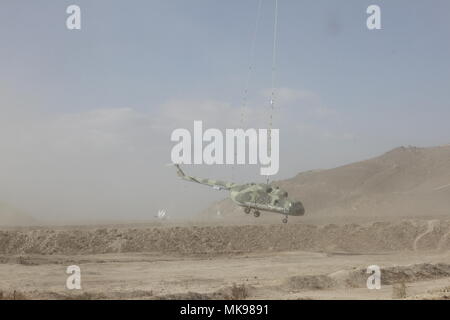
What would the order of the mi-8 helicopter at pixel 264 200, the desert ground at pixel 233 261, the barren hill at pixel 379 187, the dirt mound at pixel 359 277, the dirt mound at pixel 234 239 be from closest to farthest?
1. the desert ground at pixel 233 261
2. the dirt mound at pixel 359 277
3. the mi-8 helicopter at pixel 264 200
4. the dirt mound at pixel 234 239
5. the barren hill at pixel 379 187

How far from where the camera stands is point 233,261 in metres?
34.5

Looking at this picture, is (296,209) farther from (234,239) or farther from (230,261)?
(234,239)

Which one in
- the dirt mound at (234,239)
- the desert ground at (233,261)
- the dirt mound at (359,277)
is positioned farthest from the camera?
the dirt mound at (234,239)

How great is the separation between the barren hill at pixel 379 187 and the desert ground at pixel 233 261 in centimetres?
4383

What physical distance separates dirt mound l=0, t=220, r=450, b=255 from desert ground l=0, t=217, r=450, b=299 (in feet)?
0.25

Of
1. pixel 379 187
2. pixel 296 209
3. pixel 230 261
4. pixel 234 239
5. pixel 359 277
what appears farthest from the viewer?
pixel 379 187

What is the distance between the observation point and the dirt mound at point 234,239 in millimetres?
38562

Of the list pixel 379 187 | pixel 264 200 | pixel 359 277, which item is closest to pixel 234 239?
pixel 264 200

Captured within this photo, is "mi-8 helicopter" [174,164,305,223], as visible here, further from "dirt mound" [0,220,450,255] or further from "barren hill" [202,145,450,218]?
"barren hill" [202,145,450,218]

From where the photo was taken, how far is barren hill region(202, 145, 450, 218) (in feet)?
311

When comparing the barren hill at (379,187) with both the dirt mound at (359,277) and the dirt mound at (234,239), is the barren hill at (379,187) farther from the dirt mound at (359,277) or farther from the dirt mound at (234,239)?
the dirt mound at (359,277)

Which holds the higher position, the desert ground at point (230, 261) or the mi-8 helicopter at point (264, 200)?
the mi-8 helicopter at point (264, 200)

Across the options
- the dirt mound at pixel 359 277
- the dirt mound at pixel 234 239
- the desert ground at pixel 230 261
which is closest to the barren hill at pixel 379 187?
the dirt mound at pixel 234 239

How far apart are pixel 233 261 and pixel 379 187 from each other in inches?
3376
